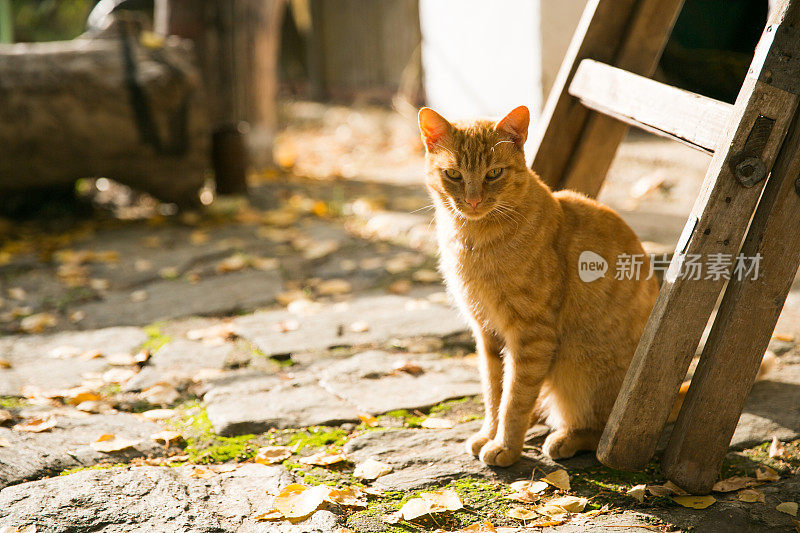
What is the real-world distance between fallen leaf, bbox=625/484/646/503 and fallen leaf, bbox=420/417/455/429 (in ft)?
2.23

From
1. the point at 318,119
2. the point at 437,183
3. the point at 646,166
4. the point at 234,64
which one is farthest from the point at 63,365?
the point at 318,119

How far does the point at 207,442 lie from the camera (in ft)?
7.82

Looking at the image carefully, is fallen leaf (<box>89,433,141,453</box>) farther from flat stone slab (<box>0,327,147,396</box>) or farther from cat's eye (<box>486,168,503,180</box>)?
cat's eye (<box>486,168,503,180</box>)

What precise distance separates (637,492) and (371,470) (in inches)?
30.4

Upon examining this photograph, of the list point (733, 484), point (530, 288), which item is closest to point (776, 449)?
point (733, 484)

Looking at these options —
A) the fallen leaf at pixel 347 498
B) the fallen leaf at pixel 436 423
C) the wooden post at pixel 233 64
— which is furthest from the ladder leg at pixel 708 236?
the wooden post at pixel 233 64

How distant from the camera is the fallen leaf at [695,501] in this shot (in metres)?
1.92

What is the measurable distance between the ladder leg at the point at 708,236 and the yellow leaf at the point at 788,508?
13.6 inches

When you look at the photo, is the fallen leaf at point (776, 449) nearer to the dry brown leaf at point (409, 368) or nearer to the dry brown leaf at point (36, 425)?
the dry brown leaf at point (409, 368)

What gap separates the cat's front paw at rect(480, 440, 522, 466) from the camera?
7.20ft

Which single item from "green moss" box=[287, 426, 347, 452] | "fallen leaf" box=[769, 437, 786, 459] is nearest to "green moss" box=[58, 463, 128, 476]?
"green moss" box=[287, 426, 347, 452]

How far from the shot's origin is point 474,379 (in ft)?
9.30

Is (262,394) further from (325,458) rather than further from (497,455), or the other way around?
(497,455)

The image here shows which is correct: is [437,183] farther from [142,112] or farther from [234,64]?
[234,64]
